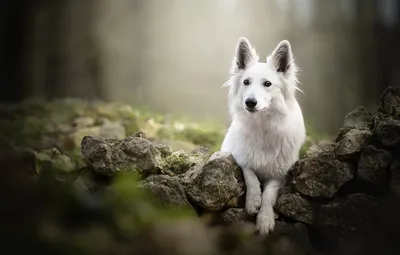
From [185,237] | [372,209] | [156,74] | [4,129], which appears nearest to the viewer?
[185,237]

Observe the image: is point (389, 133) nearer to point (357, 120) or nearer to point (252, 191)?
point (357, 120)

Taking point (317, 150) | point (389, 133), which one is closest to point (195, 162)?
point (317, 150)

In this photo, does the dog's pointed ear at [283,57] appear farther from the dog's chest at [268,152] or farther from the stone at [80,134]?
the stone at [80,134]

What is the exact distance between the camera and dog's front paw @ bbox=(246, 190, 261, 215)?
1754 millimetres

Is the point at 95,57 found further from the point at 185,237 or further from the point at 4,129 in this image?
the point at 185,237

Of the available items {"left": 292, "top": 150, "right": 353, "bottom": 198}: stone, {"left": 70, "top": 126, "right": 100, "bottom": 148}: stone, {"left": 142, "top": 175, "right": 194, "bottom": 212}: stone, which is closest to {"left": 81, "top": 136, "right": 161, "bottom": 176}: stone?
{"left": 142, "top": 175, "right": 194, "bottom": 212}: stone

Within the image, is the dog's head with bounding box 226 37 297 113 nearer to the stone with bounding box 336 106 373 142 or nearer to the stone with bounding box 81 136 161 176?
the stone with bounding box 336 106 373 142

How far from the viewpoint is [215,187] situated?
169 centimetres

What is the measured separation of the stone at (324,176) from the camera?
1.72 meters

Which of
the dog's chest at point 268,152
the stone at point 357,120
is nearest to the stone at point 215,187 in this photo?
the dog's chest at point 268,152

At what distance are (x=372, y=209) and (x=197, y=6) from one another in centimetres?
120

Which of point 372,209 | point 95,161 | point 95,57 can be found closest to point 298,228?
point 372,209

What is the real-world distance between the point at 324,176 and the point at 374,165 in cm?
18

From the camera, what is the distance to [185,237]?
0.99 m
